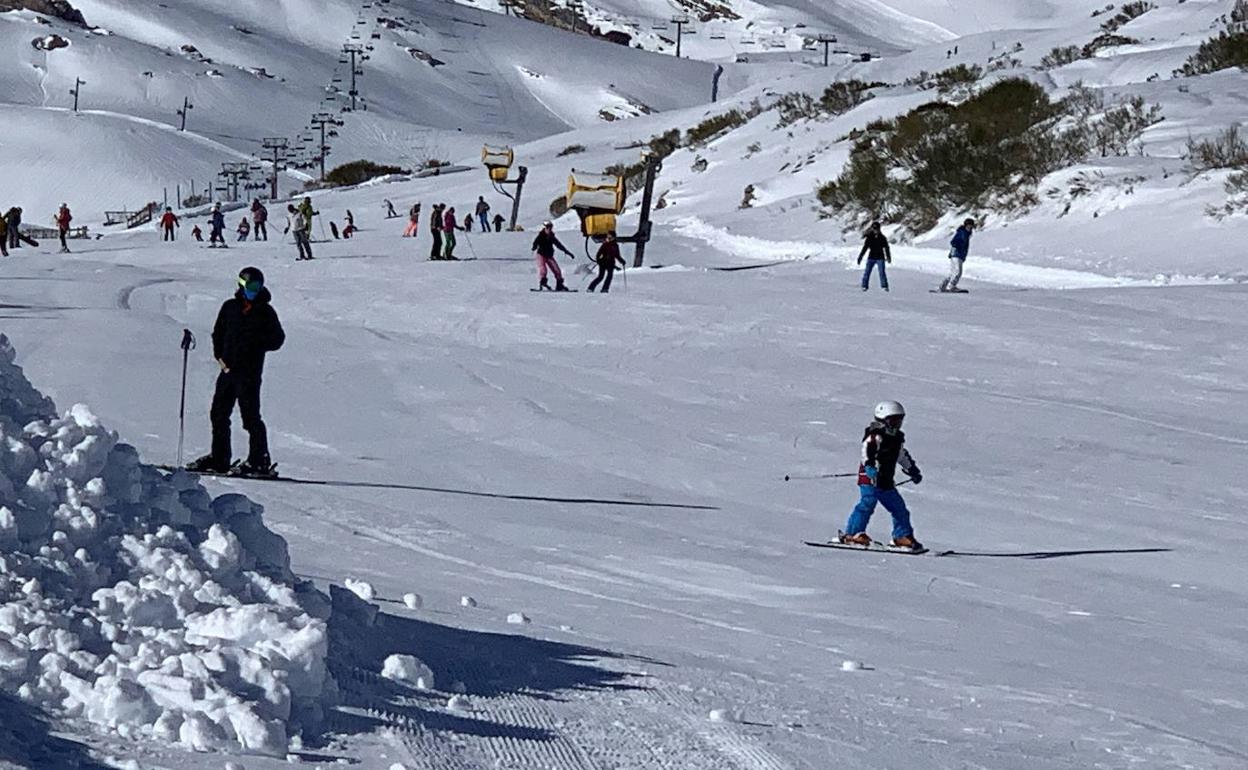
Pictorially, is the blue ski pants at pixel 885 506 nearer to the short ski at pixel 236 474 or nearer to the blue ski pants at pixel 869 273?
the short ski at pixel 236 474

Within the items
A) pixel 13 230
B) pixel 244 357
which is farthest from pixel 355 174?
pixel 244 357

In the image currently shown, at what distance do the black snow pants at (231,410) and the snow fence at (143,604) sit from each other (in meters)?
5.82

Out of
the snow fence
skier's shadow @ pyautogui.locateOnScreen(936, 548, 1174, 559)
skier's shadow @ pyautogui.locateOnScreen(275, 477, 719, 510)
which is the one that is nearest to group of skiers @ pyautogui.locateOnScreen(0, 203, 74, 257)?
skier's shadow @ pyautogui.locateOnScreen(275, 477, 719, 510)

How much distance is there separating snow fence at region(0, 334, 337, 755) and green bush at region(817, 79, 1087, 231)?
95.6 feet

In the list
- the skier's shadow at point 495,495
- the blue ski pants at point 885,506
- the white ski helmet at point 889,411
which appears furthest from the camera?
the skier's shadow at point 495,495

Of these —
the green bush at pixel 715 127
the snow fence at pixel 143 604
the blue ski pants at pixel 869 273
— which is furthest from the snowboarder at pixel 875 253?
the green bush at pixel 715 127

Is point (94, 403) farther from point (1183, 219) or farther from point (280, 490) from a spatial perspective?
point (1183, 219)

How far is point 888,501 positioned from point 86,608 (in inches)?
295

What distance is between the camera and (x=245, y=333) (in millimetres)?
12656

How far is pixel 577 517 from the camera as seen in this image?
13.1 metres

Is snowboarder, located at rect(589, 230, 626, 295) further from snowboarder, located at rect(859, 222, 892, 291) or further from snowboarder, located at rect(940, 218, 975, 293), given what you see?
snowboarder, located at rect(940, 218, 975, 293)

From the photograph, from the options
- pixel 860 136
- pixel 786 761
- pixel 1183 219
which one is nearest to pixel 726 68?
pixel 860 136

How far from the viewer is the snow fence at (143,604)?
5.21 m

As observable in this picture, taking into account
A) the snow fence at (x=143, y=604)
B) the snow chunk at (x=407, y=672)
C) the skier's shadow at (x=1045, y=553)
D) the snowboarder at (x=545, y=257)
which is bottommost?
the skier's shadow at (x=1045, y=553)
